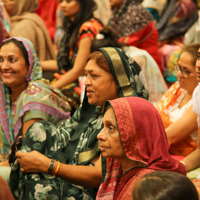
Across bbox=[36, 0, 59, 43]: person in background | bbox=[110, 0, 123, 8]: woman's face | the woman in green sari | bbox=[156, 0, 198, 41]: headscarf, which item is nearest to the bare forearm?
the woman in green sari

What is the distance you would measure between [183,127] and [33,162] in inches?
39.0

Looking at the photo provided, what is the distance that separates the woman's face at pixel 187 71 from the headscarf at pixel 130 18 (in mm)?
1452

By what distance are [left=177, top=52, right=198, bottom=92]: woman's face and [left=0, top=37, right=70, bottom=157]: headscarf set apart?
845 mm

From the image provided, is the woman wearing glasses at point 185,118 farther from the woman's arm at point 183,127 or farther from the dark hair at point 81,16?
the dark hair at point 81,16

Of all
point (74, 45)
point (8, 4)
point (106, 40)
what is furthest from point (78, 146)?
point (8, 4)

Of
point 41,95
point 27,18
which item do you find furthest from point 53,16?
point 41,95

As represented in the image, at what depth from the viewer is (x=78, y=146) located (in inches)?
98.9

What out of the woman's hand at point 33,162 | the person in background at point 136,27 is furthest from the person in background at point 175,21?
the woman's hand at point 33,162

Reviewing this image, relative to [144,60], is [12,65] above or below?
above

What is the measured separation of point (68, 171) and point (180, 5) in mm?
3497

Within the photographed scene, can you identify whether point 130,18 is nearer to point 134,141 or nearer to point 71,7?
point 71,7

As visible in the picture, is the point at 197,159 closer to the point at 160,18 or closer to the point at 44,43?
the point at 44,43

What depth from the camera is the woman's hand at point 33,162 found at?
7.84ft

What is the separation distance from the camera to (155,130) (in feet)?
6.46
